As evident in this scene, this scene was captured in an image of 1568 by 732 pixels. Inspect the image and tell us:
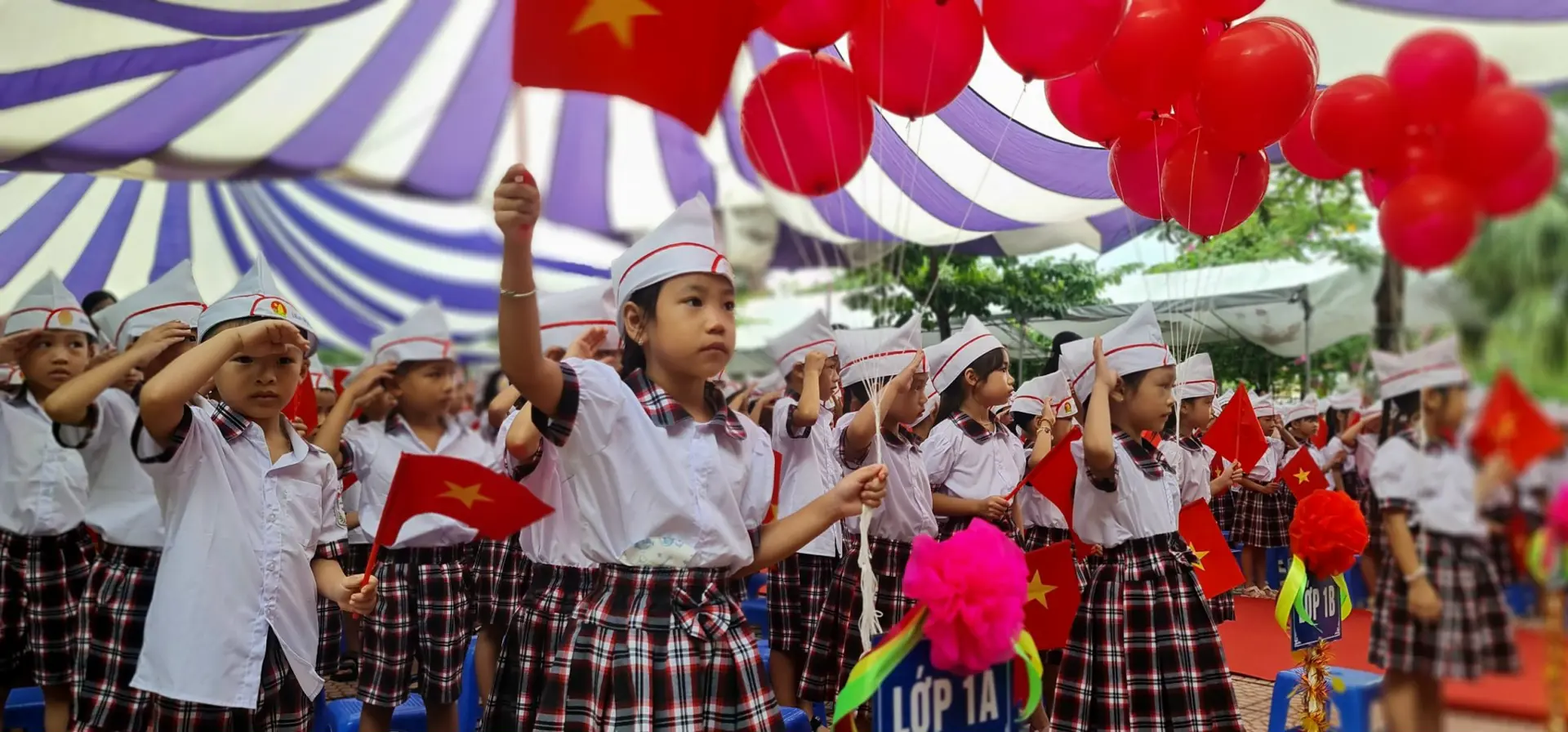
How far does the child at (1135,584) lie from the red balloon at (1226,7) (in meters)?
0.84

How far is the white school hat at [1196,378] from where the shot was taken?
10.7ft

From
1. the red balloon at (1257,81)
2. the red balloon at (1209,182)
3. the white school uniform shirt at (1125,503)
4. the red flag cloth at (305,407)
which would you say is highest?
the red balloon at (1257,81)

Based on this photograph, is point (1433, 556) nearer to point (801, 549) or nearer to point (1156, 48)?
point (1156, 48)

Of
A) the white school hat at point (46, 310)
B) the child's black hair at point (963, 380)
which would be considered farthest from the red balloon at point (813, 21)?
the white school hat at point (46, 310)

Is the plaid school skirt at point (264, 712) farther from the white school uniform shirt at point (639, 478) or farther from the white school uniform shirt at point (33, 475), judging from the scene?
the white school uniform shirt at point (33, 475)

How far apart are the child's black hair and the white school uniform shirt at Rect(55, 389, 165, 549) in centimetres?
225

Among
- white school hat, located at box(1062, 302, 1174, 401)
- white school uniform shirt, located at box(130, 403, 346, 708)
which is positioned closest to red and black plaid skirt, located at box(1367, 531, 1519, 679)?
white school hat, located at box(1062, 302, 1174, 401)

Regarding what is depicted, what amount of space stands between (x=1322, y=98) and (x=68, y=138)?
4.82m

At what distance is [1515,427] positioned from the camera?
1354 mm

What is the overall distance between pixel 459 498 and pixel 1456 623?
154cm

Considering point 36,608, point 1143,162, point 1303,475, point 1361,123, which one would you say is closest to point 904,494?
point 1303,475

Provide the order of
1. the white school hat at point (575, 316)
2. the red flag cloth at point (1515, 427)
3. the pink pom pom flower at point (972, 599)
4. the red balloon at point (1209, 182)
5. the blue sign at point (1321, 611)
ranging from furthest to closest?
the white school hat at point (575, 316)
the blue sign at point (1321, 611)
the red balloon at point (1209, 182)
the pink pom pom flower at point (972, 599)
the red flag cloth at point (1515, 427)

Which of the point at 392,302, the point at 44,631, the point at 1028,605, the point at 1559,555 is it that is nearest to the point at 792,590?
the point at 1028,605

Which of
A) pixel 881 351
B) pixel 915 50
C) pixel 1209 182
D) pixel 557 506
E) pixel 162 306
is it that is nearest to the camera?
pixel 557 506
